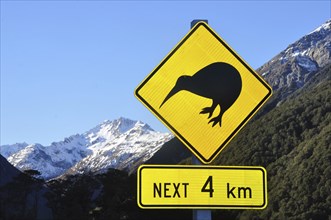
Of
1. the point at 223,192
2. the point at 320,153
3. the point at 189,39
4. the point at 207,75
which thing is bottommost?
the point at 320,153

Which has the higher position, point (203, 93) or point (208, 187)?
point (203, 93)

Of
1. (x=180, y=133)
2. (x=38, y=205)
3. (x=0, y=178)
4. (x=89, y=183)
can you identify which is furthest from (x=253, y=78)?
(x=0, y=178)

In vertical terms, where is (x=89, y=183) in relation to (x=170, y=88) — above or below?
above

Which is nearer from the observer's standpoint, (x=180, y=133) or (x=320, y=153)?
(x=180, y=133)

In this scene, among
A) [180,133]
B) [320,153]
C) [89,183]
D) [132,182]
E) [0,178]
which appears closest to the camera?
[180,133]

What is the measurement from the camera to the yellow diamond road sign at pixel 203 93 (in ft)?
16.0

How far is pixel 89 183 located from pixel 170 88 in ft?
315

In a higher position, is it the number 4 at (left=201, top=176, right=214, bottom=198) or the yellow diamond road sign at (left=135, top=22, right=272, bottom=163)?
the yellow diamond road sign at (left=135, top=22, right=272, bottom=163)

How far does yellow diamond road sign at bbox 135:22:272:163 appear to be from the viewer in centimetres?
488

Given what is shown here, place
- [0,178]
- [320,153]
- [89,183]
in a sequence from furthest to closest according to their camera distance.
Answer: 1. [320,153]
2. [0,178]
3. [89,183]

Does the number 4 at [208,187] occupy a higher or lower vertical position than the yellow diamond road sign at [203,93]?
lower

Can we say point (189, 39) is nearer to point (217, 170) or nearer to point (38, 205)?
point (217, 170)

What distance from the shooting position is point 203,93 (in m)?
4.92

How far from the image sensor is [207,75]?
4957 mm
